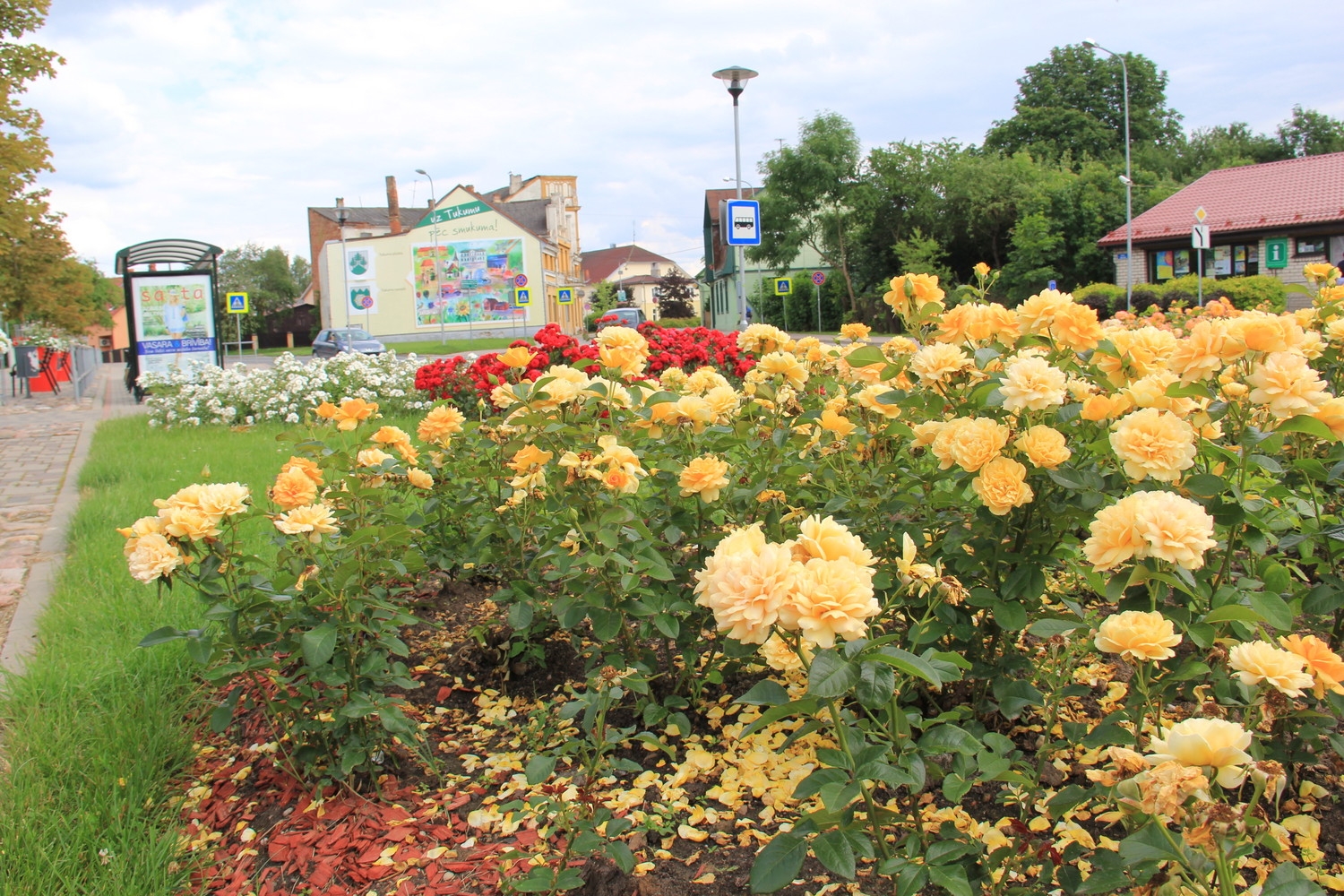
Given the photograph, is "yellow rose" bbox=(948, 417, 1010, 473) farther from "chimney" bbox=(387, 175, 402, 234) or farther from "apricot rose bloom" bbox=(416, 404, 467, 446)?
"chimney" bbox=(387, 175, 402, 234)

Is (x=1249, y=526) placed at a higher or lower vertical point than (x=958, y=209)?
lower

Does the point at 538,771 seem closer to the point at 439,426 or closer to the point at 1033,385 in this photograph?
the point at 1033,385

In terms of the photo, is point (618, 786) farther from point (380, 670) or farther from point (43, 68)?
point (43, 68)

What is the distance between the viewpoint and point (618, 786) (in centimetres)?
242

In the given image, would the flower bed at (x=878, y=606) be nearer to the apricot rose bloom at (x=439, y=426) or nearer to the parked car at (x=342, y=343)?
the apricot rose bloom at (x=439, y=426)

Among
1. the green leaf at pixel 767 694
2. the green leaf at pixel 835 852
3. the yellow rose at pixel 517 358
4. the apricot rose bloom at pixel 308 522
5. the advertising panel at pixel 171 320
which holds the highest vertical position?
the advertising panel at pixel 171 320

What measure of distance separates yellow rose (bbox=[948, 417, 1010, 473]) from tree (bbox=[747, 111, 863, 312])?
41162 mm

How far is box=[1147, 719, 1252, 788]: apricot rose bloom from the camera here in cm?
108

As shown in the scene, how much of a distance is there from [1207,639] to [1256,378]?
52 centimetres

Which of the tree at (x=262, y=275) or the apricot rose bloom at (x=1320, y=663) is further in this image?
the tree at (x=262, y=275)

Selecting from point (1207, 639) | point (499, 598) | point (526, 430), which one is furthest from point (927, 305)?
point (499, 598)

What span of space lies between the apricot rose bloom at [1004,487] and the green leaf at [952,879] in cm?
67

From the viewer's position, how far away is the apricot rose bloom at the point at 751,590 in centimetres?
129

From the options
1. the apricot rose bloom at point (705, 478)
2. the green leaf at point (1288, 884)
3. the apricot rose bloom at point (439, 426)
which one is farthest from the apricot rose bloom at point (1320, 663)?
the apricot rose bloom at point (439, 426)
